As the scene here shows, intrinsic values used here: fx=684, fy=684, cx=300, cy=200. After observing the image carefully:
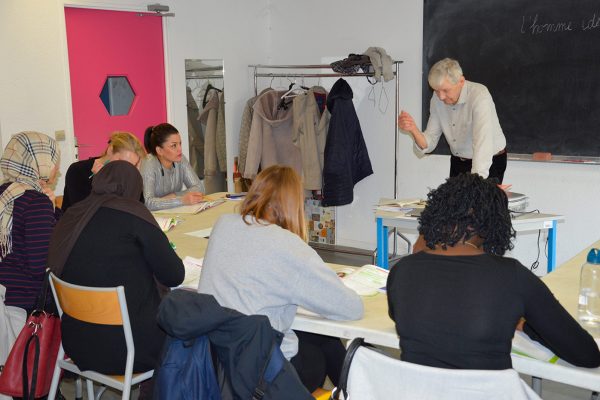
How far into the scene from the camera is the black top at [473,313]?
1652 mm

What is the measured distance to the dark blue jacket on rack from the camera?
189 cm

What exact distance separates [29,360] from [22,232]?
552 millimetres

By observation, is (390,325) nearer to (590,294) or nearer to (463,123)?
(590,294)

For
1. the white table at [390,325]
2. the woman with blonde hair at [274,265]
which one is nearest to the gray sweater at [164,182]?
the white table at [390,325]

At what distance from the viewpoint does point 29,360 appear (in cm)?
262

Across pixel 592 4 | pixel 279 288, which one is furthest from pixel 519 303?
pixel 592 4

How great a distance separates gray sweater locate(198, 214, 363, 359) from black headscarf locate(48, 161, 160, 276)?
1.67ft

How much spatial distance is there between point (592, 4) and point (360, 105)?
208cm

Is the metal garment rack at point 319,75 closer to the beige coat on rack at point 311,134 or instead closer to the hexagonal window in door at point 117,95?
the beige coat on rack at point 311,134

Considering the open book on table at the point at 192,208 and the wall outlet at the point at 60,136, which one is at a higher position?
the wall outlet at the point at 60,136

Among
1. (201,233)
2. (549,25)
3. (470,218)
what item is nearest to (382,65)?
(549,25)

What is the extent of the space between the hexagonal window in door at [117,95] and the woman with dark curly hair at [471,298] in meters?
4.10

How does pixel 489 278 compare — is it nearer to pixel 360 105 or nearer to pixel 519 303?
pixel 519 303

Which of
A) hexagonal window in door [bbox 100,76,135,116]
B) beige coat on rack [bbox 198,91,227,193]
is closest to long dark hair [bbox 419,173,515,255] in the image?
hexagonal window in door [bbox 100,76,135,116]
